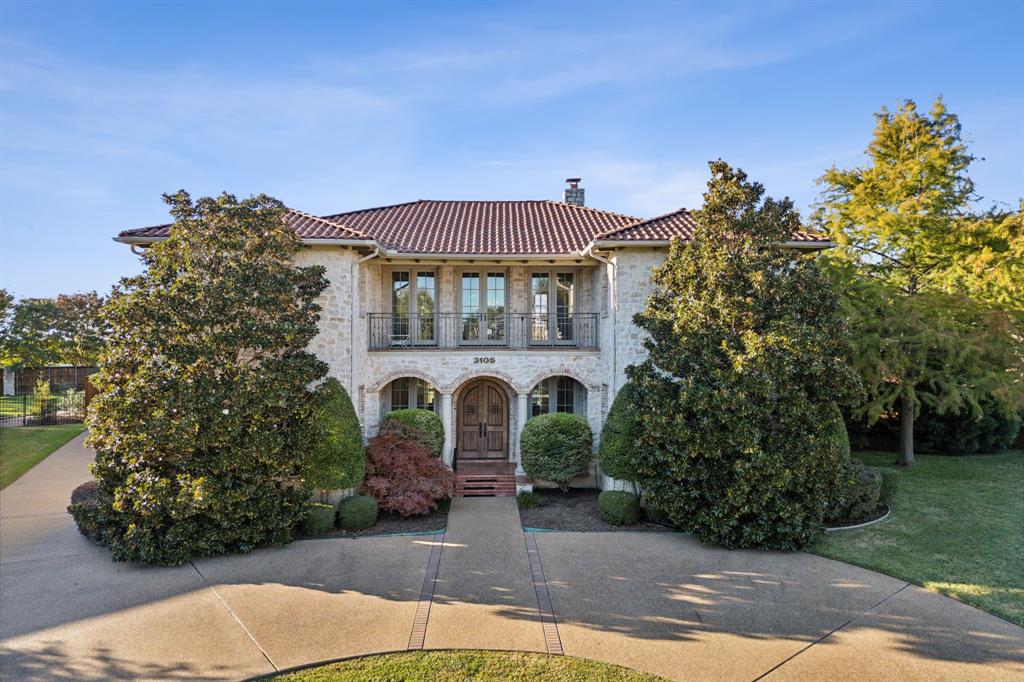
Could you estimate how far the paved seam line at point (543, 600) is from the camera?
6848 millimetres

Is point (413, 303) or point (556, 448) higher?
point (413, 303)

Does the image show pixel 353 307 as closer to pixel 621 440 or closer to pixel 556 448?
pixel 556 448

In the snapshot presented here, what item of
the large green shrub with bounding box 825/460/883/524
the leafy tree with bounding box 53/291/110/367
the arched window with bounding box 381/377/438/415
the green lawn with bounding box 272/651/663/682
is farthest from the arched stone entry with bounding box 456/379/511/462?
the leafy tree with bounding box 53/291/110/367

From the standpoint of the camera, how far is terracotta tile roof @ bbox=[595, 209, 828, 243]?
500 inches

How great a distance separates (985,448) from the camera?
758 inches

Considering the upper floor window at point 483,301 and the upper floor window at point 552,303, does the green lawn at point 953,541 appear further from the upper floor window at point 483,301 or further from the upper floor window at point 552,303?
the upper floor window at point 483,301

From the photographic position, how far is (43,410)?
78.1ft

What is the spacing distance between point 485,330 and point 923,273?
13390mm

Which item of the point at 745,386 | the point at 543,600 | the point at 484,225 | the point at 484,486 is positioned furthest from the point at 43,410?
the point at 745,386

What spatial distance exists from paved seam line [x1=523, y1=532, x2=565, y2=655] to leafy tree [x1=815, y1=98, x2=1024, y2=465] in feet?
32.1

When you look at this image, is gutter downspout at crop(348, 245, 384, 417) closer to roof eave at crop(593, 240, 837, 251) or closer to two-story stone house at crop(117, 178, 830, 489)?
two-story stone house at crop(117, 178, 830, 489)

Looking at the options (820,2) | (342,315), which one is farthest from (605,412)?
(820,2)

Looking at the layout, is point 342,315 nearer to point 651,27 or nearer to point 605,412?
point 605,412

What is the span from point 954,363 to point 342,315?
15689mm
